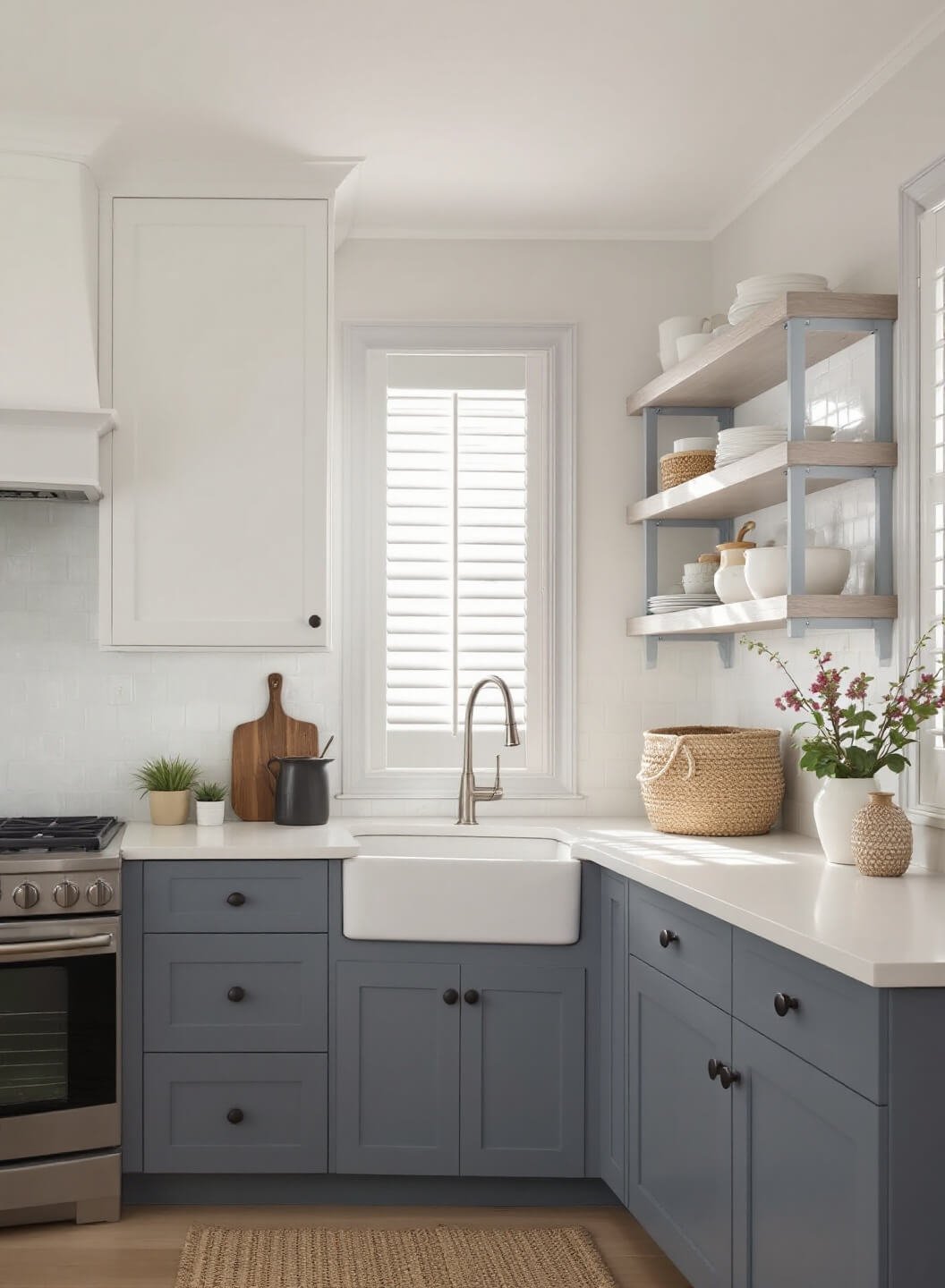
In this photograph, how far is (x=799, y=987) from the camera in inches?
77.7

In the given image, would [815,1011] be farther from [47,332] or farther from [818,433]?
[47,332]

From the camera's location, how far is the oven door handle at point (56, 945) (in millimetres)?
2918

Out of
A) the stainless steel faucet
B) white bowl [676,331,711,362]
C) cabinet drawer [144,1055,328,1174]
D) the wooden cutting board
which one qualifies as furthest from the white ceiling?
cabinet drawer [144,1055,328,1174]

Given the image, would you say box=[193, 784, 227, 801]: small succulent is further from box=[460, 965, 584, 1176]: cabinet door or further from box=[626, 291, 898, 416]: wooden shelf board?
box=[626, 291, 898, 416]: wooden shelf board

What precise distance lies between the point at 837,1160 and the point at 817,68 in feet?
7.45

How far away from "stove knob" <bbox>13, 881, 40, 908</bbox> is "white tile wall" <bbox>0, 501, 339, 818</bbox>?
2.38 ft

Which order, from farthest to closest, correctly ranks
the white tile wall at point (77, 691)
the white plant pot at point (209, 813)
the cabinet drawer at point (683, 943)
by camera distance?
1. the white tile wall at point (77, 691)
2. the white plant pot at point (209, 813)
3. the cabinet drawer at point (683, 943)

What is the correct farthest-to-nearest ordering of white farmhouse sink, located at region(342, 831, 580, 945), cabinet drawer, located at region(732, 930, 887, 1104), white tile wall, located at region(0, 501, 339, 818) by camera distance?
white tile wall, located at region(0, 501, 339, 818) < white farmhouse sink, located at region(342, 831, 580, 945) < cabinet drawer, located at region(732, 930, 887, 1104)

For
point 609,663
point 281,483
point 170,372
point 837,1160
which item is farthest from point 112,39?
point 837,1160

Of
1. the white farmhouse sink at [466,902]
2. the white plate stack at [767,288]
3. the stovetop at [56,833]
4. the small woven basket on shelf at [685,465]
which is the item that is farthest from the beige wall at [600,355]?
the stovetop at [56,833]

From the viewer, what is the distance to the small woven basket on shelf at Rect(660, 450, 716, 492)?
11.0 ft

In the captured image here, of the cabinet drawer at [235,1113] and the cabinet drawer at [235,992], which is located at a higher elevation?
the cabinet drawer at [235,992]

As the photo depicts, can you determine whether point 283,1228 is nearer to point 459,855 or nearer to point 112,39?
point 459,855

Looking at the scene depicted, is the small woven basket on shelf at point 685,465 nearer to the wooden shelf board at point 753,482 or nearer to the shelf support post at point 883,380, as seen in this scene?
the wooden shelf board at point 753,482
